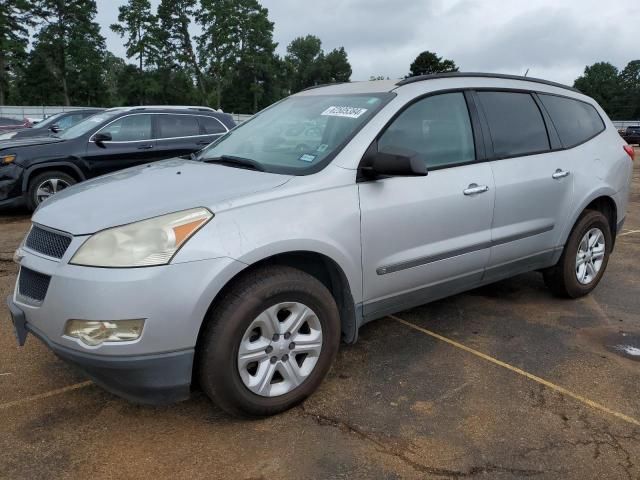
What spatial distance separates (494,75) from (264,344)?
2709mm

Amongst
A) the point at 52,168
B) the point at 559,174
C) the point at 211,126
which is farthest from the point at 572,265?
the point at 52,168

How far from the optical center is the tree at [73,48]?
5775cm

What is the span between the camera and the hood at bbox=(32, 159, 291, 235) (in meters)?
2.60

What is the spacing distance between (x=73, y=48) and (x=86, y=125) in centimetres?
5850

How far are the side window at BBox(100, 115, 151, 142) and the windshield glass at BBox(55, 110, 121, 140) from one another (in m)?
0.16

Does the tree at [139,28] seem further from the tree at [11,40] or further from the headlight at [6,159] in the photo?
the headlight at [6,159]

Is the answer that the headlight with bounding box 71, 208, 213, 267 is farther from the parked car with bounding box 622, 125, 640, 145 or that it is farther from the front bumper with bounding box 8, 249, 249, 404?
the parked car with bounding box 622, 125, 640, 145

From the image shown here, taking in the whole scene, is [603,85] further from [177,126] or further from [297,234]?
[297,234]

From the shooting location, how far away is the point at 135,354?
2430mm

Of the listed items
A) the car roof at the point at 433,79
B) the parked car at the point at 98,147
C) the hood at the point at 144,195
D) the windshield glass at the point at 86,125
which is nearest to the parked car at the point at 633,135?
the parked car at the point at 98,147

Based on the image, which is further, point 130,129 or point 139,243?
point 130,129

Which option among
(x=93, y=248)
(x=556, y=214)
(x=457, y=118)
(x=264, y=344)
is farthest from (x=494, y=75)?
(x=93, y=248)

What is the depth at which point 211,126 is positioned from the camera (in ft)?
29.9

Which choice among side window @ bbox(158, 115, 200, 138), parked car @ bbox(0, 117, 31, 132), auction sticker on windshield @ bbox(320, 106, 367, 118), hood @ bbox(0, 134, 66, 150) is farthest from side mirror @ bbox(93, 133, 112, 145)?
parked car @ bbox(0, 117, 31, 132)
